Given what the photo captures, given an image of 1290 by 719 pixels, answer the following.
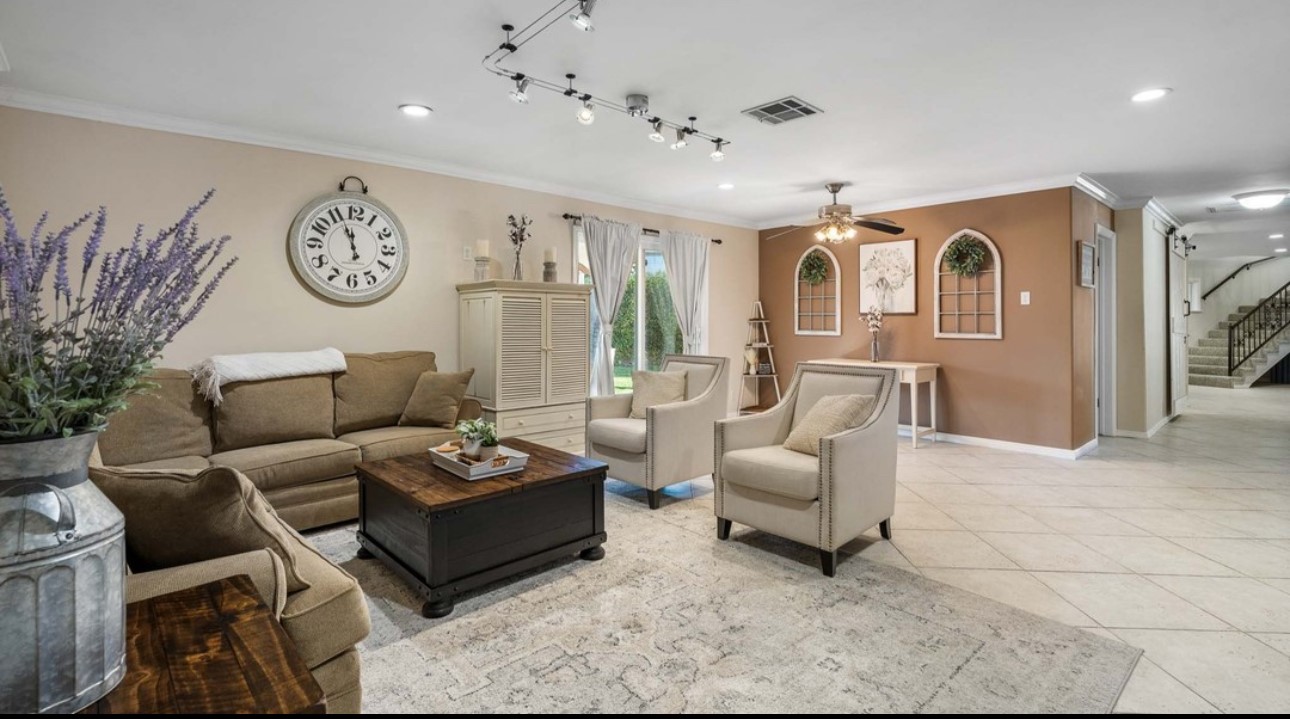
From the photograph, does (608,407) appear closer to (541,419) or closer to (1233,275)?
(541,419)

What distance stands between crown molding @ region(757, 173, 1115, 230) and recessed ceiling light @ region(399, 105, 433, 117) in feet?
14.7

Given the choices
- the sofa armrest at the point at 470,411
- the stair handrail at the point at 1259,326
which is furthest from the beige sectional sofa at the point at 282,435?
the stair handrail at the point at 1259,326

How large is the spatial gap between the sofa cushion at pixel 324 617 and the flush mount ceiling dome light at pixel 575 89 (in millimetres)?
2022

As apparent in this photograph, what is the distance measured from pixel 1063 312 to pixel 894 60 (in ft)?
11.1

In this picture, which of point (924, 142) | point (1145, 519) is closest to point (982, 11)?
point (924, 142)

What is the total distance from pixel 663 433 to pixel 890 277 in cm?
364

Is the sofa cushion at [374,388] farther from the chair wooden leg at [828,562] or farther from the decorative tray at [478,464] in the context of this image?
the chair wooden leg at [828,562]

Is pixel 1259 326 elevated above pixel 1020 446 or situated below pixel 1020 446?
above

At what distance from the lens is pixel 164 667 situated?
38.1 inches

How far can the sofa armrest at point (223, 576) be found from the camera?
1274mm

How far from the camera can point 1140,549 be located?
3.17 metres

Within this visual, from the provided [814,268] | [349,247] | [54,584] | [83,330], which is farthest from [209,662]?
[814,268]

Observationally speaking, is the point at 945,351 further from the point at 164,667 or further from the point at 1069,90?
the point at 164,667

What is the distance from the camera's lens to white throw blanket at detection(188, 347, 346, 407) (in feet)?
11.1
